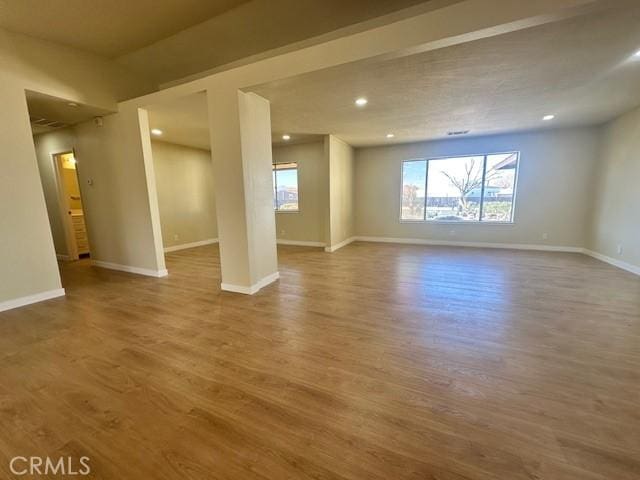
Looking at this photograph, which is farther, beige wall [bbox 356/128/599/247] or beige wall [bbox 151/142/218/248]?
beige wall [bbox 151/142/218/248]

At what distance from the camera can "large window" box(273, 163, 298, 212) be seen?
688 centimetres

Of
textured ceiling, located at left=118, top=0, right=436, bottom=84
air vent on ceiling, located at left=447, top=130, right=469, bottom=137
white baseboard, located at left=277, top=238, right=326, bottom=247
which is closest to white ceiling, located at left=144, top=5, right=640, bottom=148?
air vent on ceiling, located at left=447, top=130, right=469, bottom=137

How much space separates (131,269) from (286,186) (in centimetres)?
394

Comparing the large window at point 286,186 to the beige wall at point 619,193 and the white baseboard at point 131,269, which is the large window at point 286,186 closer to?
the white baseboard at point 131,269

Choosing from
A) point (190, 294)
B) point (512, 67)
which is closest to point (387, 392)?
point (190, 294)

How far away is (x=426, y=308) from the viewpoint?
294 cm

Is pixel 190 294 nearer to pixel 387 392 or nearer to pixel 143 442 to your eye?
pixel 143 442

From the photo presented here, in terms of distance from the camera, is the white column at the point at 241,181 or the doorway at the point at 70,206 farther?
the doorway at the point at 70,206

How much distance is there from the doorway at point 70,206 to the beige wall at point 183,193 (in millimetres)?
1490

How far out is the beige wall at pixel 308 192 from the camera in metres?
6.50

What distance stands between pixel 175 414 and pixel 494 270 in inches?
186

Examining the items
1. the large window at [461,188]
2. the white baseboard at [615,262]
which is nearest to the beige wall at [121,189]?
the large window at [461,188]

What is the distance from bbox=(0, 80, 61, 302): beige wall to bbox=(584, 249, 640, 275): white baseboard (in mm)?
8436

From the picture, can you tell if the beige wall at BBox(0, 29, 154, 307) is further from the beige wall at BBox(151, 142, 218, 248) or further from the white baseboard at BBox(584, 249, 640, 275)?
the white baseboard at BBox(584, 249, 640, 275)
